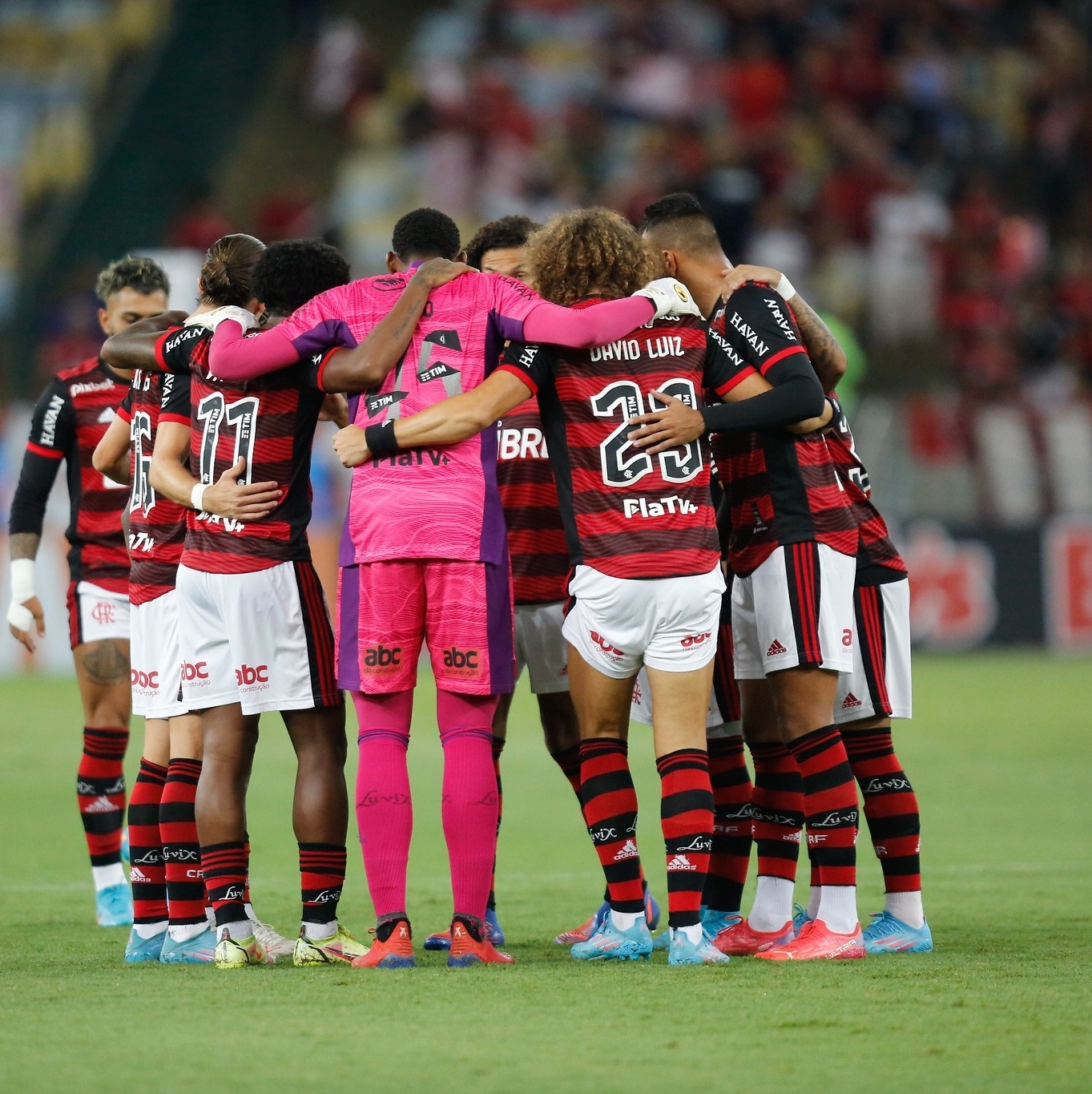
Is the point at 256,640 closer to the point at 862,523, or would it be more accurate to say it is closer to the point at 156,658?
the point at 156,658

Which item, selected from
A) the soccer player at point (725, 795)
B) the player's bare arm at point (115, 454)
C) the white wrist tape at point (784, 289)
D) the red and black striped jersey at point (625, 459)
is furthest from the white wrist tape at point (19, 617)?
the white wrist tape at point (784, 289)

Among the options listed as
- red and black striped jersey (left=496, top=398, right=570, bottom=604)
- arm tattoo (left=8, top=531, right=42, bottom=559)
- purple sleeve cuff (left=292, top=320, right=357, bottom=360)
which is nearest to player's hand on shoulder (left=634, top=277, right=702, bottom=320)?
purple sleeve cuff (left=292, top=320, right=357, bottom=360)

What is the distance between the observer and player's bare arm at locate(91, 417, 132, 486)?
20.8ft

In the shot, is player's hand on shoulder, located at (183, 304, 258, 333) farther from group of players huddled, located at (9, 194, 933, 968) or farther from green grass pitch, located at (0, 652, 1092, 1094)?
green grass pitch, located at (0, 652, 1092, 1094)

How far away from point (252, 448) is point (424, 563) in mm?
691

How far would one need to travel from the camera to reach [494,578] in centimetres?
541

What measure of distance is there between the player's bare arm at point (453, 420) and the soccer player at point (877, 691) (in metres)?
0.87

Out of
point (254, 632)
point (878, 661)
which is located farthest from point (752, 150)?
point (254, 632)

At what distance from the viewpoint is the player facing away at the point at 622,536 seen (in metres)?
5.34

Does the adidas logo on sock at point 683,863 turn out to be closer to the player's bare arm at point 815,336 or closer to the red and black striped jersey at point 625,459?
the red and black striped jersey at point 625,459

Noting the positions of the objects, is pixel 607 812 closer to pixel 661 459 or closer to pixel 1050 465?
pixel 661 459

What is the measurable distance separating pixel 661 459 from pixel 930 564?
1180 centimetres

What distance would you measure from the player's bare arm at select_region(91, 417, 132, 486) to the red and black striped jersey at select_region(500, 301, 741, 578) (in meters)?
1.67

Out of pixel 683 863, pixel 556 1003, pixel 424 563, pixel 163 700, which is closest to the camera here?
pixel 556 1003
